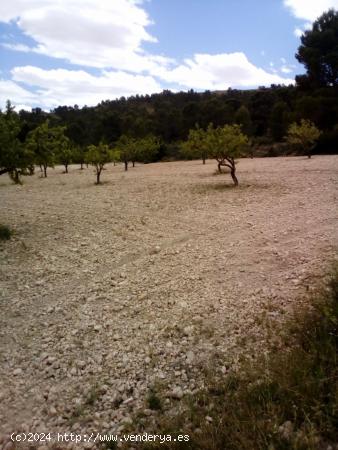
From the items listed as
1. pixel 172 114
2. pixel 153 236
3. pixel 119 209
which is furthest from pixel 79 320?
pixel 172 114

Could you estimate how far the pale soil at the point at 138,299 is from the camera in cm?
439

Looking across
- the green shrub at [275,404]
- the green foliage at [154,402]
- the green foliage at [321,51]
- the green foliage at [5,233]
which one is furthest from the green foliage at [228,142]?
the green foliage at [321,51]

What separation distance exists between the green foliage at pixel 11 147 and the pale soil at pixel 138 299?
6.73ft

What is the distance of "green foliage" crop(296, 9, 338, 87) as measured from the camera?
3666cm

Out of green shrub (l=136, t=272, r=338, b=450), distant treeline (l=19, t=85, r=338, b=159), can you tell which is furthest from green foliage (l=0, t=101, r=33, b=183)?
distant treeline (l=19, t=85, r=338, b=159)

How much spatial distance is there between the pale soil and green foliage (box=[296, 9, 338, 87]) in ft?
101

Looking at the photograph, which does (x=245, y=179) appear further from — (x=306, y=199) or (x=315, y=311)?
(x=315, y=311)

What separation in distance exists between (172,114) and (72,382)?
6500 centimetres

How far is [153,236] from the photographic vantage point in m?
10.2

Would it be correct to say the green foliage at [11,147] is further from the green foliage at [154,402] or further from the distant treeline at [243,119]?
the distant treeline at [243,119]

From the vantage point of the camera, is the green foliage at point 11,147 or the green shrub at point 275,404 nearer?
the green shrub at point 275,404

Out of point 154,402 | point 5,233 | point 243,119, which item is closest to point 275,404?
point 154,402

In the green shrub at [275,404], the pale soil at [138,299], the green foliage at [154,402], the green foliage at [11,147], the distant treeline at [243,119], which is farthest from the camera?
the distant treeline at [243,119]

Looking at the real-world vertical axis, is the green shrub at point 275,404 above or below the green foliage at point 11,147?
below
